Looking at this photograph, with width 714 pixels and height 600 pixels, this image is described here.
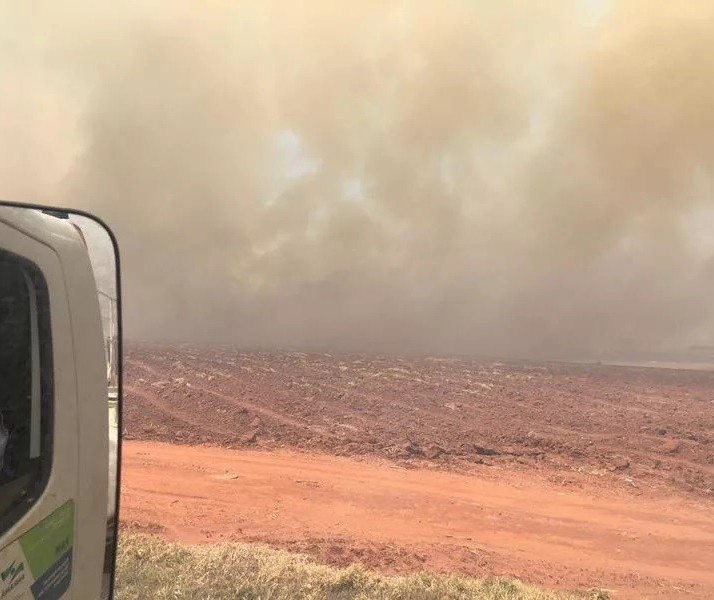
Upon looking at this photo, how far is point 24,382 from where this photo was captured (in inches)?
52.4

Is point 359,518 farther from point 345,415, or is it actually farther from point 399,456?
point 345,415

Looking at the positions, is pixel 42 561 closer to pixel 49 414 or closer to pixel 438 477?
pixel 49 414

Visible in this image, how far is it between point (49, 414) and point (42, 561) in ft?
1.05

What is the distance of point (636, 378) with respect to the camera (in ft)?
79.0

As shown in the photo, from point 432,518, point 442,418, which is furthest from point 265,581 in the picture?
point 442,418

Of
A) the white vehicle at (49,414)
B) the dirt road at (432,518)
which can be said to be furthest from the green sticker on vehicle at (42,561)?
the dirt road at (432,518)

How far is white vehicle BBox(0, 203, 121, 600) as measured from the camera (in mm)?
Answer: 1271

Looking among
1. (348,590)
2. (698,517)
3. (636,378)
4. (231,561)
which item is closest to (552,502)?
(698,517)

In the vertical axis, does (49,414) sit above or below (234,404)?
above

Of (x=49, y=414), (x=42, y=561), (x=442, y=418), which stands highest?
(x=49, y=414)

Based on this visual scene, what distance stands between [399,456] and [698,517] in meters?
4.48

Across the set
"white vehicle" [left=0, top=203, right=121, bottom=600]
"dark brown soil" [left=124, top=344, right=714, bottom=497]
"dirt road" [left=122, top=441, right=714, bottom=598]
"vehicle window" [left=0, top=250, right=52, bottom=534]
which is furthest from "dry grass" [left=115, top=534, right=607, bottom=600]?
"dark brown soil" [left=124, top=344, right=714, bottom=497]

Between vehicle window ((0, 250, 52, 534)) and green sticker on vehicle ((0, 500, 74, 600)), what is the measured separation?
0.07 m

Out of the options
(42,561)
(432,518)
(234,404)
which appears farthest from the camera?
(234,404)
